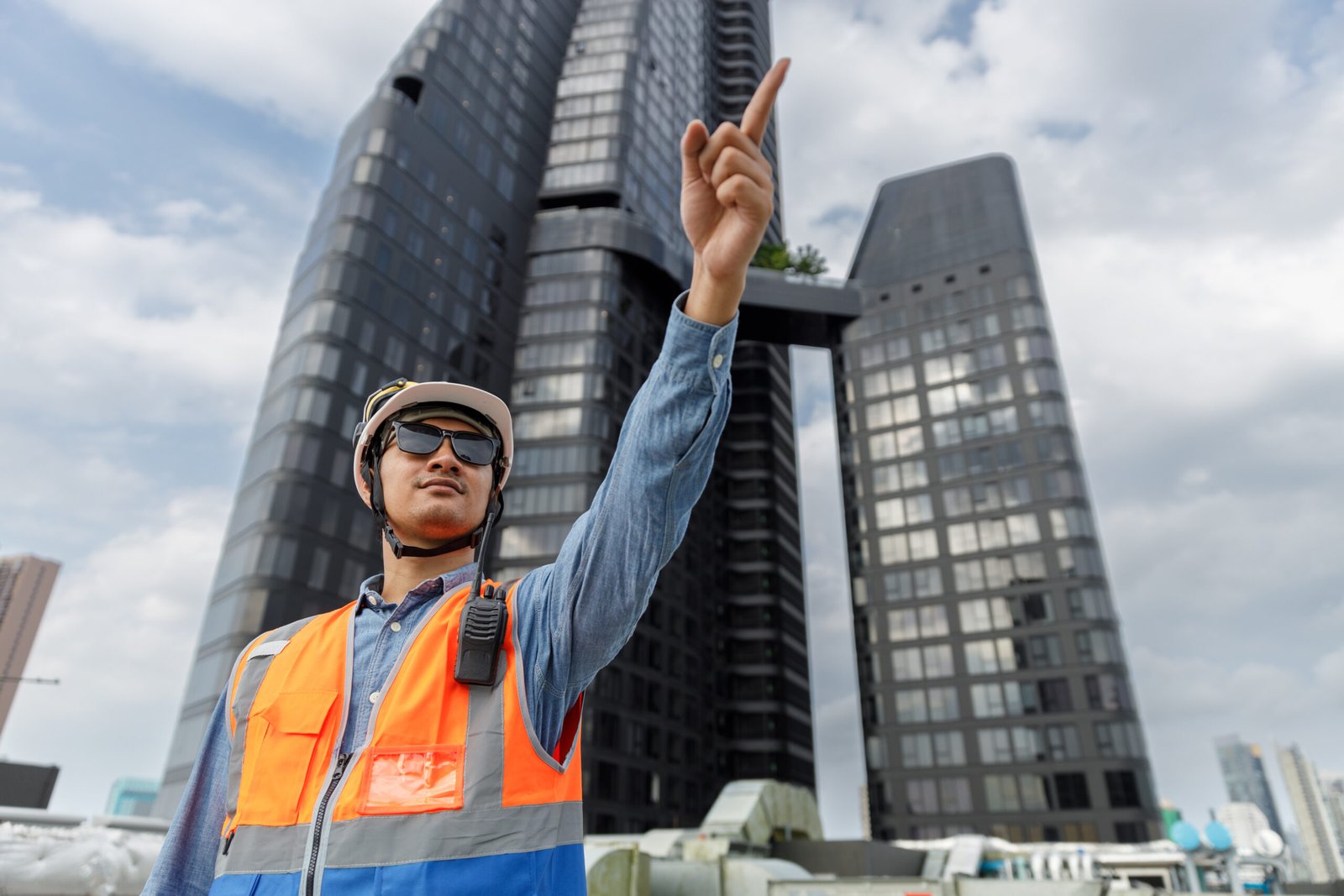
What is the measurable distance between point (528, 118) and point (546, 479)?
95.6 feet

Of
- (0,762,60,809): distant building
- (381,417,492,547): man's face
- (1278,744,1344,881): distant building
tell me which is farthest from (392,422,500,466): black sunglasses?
(1278,744,1344,881): distant building

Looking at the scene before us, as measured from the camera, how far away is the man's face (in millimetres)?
2545

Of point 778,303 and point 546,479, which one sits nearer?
point 546,479

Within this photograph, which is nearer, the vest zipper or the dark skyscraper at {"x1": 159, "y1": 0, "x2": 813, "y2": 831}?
the vest zipper

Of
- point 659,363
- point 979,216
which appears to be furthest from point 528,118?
point 659,363

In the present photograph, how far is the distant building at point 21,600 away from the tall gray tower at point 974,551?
55707mm

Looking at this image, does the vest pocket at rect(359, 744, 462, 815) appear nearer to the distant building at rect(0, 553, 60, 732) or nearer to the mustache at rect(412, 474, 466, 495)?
the mustache at rect(412, 474, 466, 495)

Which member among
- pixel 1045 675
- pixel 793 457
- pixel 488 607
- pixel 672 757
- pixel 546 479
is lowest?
pixel 488 607

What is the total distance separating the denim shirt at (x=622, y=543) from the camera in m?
1.99

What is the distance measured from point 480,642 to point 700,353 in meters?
0.87

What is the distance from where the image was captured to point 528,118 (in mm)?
64562

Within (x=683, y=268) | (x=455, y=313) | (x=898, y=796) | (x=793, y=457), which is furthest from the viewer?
(x=793, y=457)

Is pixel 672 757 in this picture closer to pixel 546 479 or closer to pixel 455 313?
pixel 546 479

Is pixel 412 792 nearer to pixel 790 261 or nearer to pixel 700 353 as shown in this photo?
pixel 700 353
